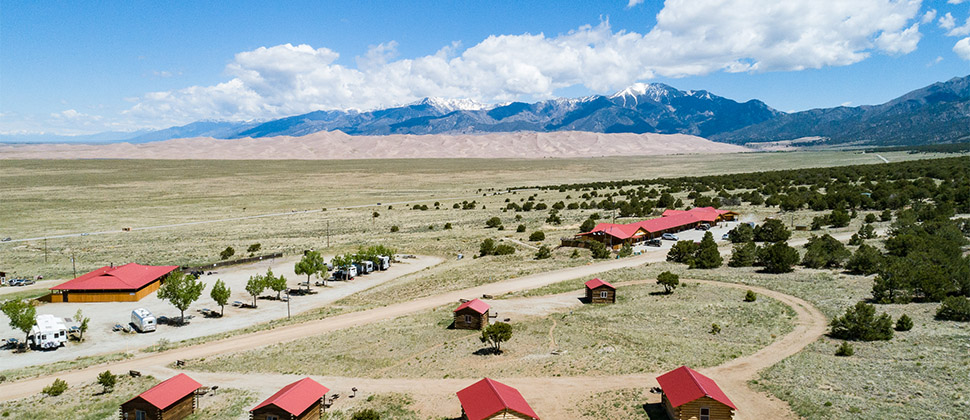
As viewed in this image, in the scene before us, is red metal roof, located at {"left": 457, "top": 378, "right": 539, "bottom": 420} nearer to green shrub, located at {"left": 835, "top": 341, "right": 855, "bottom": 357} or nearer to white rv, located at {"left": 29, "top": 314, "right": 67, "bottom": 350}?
green shrub, located at {"left": 835, "top": 341, "right": 855, "bottom": 357}

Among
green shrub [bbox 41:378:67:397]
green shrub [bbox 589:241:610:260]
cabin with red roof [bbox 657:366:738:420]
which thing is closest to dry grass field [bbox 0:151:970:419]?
green shrub [bbox 41:378:67:397]

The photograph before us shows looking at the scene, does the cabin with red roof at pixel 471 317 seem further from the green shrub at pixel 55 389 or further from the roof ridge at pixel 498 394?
the green shrub at pixel 55 389

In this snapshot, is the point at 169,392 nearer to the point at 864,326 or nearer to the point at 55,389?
the point at 55,389

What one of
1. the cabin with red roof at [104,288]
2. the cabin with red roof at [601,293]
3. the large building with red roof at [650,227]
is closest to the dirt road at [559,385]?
the cabin with red roof at [601,293]

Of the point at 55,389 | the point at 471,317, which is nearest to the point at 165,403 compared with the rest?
the point at 55,389

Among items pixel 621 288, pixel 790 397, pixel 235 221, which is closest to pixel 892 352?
pixel 790 397

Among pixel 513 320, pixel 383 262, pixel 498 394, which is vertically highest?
pixel 498 394
